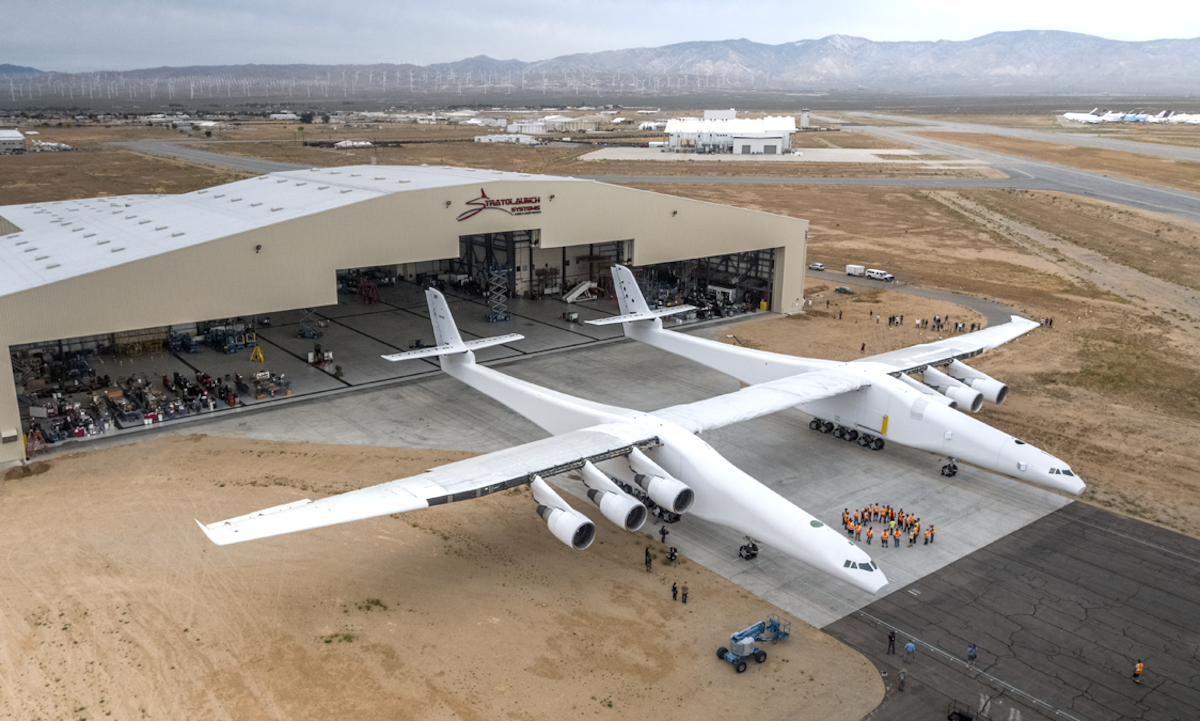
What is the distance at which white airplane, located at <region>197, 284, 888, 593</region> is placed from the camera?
24406 millimetres

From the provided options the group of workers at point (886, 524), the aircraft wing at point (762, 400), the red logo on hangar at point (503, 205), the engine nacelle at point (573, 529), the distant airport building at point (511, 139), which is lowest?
the group of workers at point (886, 524)

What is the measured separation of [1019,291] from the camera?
71.1 m

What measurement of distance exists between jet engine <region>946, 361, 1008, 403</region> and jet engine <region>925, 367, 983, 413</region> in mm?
727

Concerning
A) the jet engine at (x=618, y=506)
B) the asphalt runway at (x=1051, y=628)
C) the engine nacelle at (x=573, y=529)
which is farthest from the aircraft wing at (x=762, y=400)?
the asphalt runway at (x=1051, y=628)

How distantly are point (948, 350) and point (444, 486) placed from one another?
98.7 feet

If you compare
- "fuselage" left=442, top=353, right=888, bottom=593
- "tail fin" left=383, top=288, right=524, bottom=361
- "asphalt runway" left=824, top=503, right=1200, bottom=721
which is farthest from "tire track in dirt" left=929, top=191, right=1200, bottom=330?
"tail fin" left=383, top=288, right=524, bottom=361

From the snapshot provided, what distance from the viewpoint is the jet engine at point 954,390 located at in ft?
127

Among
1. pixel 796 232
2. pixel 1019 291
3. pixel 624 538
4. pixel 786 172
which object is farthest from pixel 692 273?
pixel 786 172

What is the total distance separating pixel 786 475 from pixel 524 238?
1425 inches

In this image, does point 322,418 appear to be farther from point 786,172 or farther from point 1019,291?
point 786,172

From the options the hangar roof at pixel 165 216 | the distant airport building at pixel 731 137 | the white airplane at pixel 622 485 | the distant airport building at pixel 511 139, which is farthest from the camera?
the distant airport building at pixel 511 139

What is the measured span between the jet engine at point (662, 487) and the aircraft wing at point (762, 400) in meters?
3.29

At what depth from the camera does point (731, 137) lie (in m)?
176

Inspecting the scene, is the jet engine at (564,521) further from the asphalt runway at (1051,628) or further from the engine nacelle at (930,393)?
the engine nacelle at (930,393)
